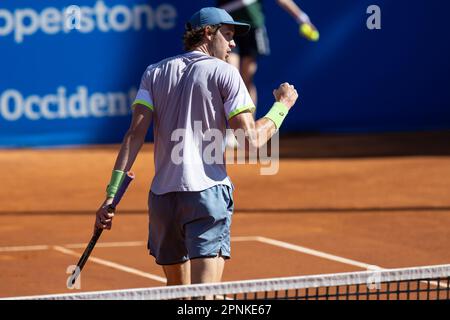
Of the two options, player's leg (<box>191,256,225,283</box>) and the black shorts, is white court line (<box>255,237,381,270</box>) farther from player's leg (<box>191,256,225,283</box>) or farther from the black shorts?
the black shorts

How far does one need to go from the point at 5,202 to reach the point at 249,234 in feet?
9.48

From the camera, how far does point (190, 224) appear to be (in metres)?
5.66

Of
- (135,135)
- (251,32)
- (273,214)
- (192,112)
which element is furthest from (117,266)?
(251,32)

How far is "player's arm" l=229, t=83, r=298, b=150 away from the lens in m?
5.49

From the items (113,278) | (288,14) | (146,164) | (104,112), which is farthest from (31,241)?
(288,14)

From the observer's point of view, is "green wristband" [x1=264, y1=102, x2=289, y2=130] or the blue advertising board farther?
the blue advertising board

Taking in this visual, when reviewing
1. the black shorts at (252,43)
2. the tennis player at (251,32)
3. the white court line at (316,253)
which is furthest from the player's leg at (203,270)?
the black shorts at (252,43)

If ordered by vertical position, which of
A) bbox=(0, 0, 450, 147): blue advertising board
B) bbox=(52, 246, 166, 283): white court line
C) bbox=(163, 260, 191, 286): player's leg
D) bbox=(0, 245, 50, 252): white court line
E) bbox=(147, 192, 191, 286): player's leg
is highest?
bbox=(0, 0, 450, 147): blue advertising board

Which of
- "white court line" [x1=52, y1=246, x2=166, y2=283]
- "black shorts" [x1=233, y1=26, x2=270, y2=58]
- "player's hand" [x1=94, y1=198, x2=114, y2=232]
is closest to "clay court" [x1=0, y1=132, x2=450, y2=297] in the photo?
"white court line" [x1=52, y1=246, x2=166, y2=283]

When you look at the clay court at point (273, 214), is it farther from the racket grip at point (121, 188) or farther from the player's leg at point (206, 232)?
the player's leg at point (206, 232)

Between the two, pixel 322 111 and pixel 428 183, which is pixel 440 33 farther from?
pixel 428 183

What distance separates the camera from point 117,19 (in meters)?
14.9

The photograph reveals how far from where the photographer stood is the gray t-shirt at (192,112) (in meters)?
5.56

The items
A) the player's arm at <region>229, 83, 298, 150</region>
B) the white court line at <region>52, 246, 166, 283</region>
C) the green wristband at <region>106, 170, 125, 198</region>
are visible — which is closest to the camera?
the player's arm at <region>229, 83, 298, 150</region>
